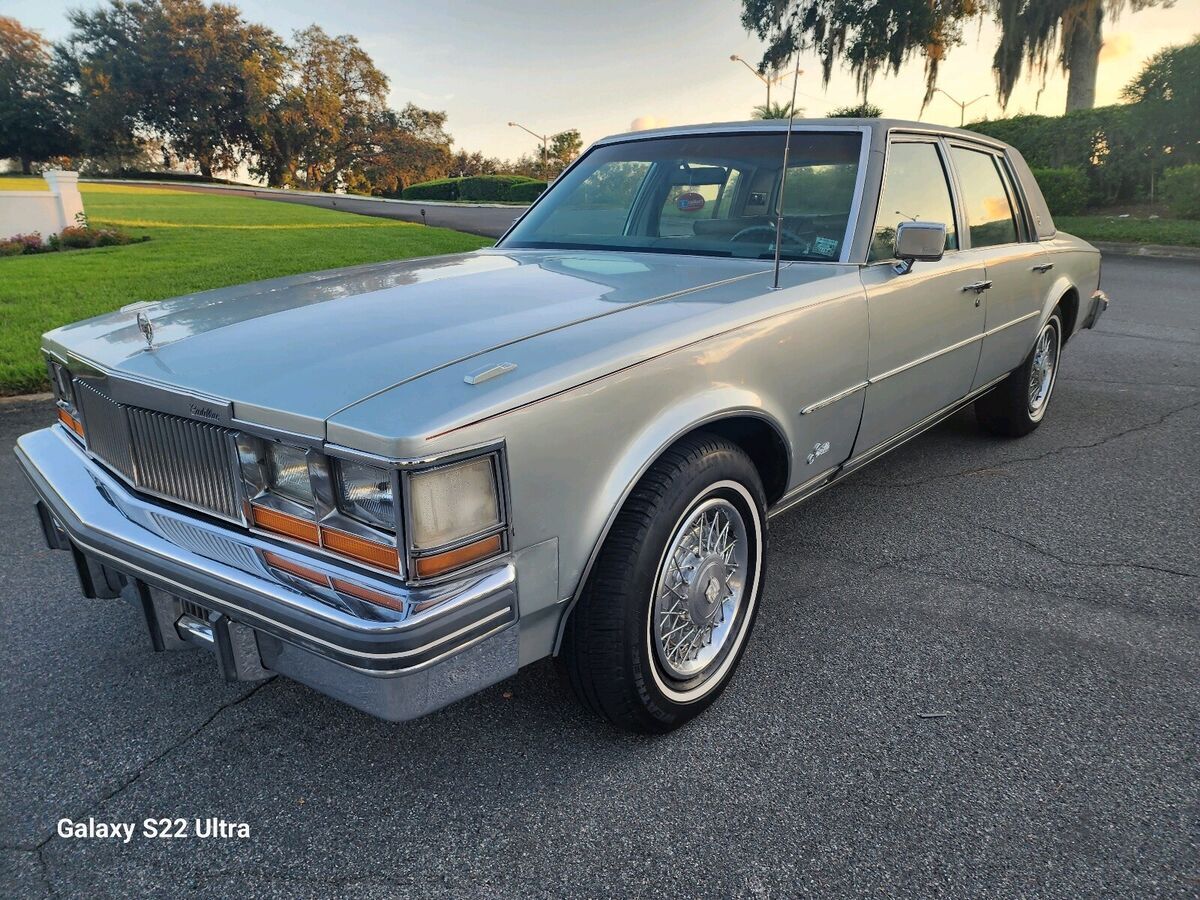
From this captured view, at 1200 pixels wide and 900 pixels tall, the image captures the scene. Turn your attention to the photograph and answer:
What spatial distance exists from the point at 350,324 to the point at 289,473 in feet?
1.82

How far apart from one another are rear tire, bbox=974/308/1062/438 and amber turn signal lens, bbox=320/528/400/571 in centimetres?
385

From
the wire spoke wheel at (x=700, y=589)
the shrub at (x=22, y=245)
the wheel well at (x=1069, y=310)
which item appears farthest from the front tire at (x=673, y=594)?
the shrub at (x=22, y=245)

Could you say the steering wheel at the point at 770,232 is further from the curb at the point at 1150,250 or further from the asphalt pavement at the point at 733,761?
the curb at the point at 1150,250

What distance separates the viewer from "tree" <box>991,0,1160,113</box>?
20.6 meters

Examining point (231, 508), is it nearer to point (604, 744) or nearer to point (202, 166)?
point (604, 744)

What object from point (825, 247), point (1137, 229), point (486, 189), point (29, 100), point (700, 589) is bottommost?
point (1137, 229)

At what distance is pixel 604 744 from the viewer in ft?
7.26

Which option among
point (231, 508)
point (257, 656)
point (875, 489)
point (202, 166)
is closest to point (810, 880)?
point (257, 656)

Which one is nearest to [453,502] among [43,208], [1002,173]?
[1002,173]

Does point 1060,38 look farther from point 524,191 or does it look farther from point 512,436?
point 512,436

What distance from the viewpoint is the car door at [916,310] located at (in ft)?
9.61

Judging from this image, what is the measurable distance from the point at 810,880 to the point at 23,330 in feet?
25.5

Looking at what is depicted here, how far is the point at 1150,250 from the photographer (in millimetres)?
14727

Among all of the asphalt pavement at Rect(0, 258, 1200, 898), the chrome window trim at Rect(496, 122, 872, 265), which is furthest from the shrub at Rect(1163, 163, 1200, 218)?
the chrome window trim at Rect(496, 122, 872, 265)
